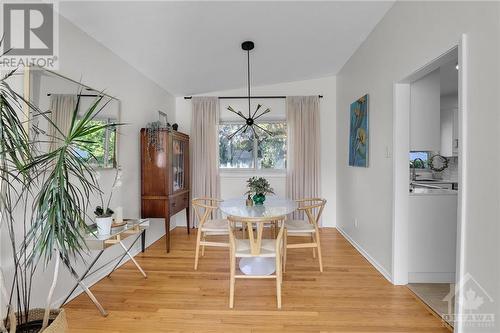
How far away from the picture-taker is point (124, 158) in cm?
321

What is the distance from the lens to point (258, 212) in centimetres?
253

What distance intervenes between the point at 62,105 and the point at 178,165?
1.98 meters

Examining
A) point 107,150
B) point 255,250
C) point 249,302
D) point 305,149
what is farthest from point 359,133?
point 107,150

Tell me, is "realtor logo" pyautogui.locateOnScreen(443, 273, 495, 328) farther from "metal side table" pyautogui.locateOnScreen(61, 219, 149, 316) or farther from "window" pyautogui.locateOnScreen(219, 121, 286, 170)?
"window" pyautogui.locateOnScreen(219, 121, 286, 170)

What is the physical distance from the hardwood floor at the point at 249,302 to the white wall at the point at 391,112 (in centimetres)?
48

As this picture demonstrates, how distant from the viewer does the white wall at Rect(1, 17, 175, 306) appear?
2.25 m

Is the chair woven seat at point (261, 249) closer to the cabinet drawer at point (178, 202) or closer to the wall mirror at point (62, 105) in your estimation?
the wall mirror at point (62, 105)

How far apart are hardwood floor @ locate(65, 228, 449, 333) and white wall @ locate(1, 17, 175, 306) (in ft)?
1.07

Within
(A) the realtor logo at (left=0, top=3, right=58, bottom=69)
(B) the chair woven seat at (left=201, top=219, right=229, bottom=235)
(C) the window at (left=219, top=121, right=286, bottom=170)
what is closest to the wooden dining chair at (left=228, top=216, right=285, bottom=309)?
(B) the chair woven seat at (left=201, top=219, right=229, bottom=235)

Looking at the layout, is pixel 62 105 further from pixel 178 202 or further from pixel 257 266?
pixel 257 266

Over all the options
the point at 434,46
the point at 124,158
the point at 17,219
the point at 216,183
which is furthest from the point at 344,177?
the point at 17,219

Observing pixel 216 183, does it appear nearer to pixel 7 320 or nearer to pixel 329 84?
pixel 329 84

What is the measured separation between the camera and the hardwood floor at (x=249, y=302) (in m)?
1.99

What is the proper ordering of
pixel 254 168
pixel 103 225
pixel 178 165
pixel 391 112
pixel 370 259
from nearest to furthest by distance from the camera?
1. pixel 103 225
2. pixel 391 112
3. pixel 370 259
4. pixel 178 165
5. pixel 254 168
